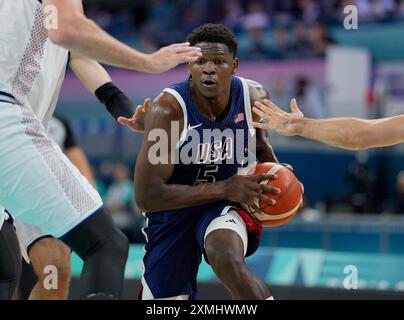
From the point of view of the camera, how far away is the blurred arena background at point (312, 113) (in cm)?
923

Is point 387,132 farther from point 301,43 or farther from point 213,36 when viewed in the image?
point 301,43

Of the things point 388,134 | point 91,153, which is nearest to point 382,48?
point 91,153

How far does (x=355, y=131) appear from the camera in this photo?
5.05m

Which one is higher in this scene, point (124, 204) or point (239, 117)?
point (124, 204)

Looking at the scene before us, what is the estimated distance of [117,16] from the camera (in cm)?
1912

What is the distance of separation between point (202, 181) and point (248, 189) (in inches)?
19.3

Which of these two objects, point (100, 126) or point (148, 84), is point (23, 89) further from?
point (148, 84)

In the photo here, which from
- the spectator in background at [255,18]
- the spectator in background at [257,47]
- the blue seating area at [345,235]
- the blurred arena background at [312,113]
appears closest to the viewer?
the blurred arena background at [312,113]

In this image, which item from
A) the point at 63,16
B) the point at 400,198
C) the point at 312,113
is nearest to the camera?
the point at 63,16

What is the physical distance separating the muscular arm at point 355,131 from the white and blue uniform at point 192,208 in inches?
22.9

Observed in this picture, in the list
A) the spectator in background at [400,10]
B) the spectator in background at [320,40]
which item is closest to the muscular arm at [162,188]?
the spectator in background at [320,40]

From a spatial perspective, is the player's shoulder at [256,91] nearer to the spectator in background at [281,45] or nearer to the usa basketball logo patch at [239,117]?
the usa basketball logo patch at [239,117]

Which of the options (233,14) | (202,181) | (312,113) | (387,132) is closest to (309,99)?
(312,113)

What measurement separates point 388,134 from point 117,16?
14796 millimetres
